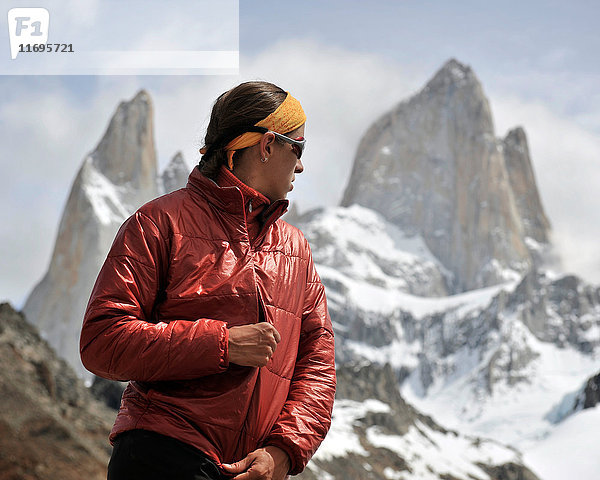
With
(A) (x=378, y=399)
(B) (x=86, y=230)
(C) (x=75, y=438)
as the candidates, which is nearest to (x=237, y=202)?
(C) (x=75, y=438)

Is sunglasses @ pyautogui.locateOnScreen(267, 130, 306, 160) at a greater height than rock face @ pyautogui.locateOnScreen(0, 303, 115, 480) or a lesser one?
greater

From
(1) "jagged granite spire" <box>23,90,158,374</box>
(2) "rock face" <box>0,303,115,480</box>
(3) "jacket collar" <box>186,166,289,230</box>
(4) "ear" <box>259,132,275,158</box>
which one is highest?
(4) "ear" <box>259,132,275,158</box>

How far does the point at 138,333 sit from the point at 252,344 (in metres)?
0.42

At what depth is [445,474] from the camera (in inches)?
3479

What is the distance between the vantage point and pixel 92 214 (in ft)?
468

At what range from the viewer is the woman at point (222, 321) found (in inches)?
125

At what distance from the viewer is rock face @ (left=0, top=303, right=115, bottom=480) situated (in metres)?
25.9

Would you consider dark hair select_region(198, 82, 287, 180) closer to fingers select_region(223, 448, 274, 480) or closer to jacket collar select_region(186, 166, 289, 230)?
jacket collar select_region(186, 166, 289, 230)

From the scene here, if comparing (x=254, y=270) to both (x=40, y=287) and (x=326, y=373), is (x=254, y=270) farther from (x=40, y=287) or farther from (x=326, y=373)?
(x=40, y=287)

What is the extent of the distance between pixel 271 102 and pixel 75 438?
26.5 m

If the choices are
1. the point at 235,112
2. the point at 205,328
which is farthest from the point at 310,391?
the point at 235,112

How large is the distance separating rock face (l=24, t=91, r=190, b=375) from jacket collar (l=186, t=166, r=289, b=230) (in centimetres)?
12741

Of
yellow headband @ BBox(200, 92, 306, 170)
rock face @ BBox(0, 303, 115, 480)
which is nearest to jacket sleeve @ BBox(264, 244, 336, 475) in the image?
yellow headband @ BBox(200, 92, 306, 170)

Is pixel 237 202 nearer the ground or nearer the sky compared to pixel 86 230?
nearer the sky
